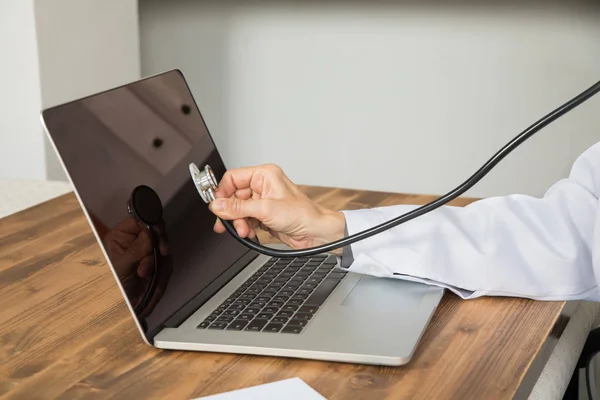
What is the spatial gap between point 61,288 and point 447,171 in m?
2.22

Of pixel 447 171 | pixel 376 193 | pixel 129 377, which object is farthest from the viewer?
pixel 447 171

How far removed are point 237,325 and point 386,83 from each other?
2.30 metres

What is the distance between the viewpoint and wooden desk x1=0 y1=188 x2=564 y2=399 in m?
0.68

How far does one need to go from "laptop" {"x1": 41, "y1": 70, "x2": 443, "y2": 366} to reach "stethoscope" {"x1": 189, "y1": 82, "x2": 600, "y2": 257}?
35 millimetres

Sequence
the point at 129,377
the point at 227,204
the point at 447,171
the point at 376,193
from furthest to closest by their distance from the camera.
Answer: the point at 447,171
the point at 376,193
the point at 227,204
the point at 129,377

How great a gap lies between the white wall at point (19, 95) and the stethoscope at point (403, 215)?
6.05 ft

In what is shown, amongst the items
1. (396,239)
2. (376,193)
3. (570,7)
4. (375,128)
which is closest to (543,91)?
(570,7)

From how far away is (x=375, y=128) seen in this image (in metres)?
3.04

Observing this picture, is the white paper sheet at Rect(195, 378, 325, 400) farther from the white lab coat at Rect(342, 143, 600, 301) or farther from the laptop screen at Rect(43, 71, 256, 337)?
the white lab coat at Rect(342, 143, 600, 301)

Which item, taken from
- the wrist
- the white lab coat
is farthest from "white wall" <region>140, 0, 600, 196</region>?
the wrist

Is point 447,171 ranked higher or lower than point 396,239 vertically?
lower

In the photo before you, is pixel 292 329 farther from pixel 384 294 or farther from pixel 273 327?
pixel 384 294

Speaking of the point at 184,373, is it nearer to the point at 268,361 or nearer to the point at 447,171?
the point at 268,361

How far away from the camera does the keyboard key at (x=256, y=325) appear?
78cm
